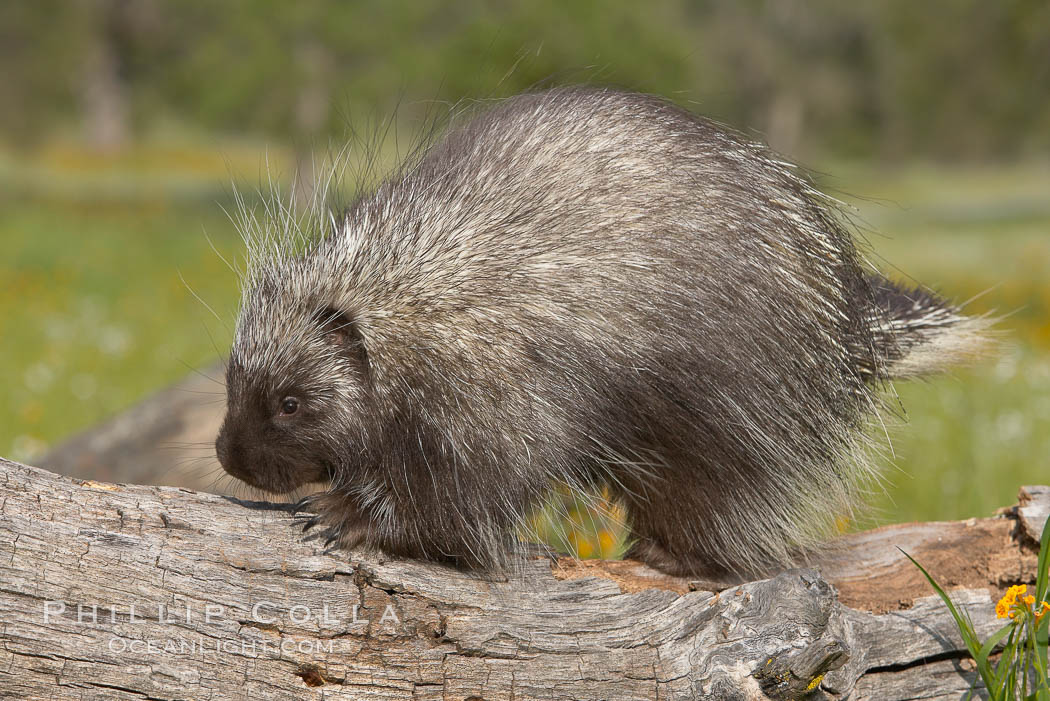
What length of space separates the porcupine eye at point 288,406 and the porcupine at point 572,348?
2 centimetres

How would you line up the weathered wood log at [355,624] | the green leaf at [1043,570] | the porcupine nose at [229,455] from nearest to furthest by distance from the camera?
the weathered wood log at [355,624], the green leaf at [1043,570], the porcupine nose at [229,455]

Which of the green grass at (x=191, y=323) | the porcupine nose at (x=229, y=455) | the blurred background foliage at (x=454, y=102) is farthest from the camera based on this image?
the blurred background foliage at (x=454, y=102)

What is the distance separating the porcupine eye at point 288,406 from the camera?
264 centimetres

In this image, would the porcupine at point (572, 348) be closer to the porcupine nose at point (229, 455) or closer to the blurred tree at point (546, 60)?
the porcupine nose at point (229, 455)

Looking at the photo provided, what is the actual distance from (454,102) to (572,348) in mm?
1440

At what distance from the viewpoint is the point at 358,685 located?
222 centimetres

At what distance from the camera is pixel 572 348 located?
7.97ft

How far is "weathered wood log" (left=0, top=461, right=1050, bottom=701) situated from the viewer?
6.79 ft

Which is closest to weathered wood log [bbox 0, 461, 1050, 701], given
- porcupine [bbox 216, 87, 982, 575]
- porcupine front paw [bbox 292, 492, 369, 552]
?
porcupine front paw [bbox 292, 492, 369, 552]

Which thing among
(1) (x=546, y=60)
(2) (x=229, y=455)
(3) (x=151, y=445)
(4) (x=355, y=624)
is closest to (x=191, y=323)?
(3) (x=151, y=445)

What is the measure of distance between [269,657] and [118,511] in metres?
0.49

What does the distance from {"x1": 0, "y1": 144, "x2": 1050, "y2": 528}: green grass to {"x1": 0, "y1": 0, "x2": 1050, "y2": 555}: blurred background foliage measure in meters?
0.04

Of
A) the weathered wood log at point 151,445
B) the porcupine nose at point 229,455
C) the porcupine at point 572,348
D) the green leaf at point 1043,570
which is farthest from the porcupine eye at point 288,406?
the weathered wood log at point 151,445

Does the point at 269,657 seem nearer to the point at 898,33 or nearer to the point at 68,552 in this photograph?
the point at 68,552
